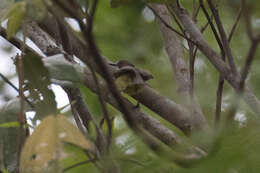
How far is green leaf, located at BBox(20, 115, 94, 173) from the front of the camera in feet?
1.99

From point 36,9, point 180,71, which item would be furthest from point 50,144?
point 180,71

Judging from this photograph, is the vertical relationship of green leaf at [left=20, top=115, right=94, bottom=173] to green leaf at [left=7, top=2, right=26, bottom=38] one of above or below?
below

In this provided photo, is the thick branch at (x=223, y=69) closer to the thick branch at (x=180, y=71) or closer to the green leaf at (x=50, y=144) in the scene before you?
the thick branch at (x=180, y=71)

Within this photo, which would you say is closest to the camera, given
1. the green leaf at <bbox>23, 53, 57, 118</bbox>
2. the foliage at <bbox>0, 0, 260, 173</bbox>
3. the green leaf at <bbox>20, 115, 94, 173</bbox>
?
the foliage at <bbox>0, 0, 260, 173</bbox>

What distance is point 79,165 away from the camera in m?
0.67

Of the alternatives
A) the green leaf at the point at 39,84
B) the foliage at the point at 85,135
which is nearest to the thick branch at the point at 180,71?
the foliage at the point at 85,135

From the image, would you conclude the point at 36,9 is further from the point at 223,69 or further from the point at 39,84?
the point at 223,69

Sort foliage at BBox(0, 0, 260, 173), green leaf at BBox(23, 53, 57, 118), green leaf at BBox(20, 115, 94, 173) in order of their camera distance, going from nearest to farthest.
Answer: foliage at BBox(0, 0, 260, 173) < green leaf at BBox(20, 115, 94, 173) < green leaf at BBox(23, 53, 57, 118)

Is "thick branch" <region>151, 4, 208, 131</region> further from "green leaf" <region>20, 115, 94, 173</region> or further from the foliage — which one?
"green leaf" <region>20, 115, 94, 173</region>

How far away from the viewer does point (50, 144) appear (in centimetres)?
62

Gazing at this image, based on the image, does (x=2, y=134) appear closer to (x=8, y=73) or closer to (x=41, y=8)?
(x=41, y=8)

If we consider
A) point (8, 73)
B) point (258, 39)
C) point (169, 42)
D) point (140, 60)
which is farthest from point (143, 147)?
point (8, 73)

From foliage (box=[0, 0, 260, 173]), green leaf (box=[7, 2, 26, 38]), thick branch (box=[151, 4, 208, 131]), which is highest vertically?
green leaf (box=[7, 2, 26, 38])

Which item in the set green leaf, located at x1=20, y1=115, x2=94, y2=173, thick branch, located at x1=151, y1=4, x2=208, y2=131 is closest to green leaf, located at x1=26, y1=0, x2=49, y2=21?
green leaf, located at x1=20, y1=115, x2=94, y2=173
